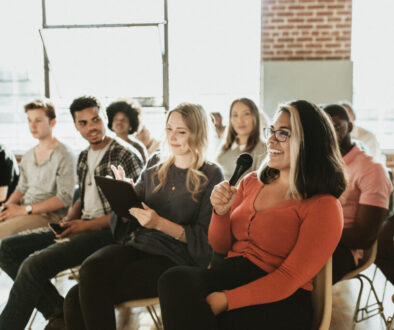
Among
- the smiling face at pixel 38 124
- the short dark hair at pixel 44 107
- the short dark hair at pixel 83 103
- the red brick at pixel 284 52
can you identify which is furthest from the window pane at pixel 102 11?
the short dark hair at pixel 83 103

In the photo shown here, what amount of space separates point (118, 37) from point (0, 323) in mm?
4271

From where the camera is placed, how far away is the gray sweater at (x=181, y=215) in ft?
6.55

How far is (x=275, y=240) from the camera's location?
5.14 feet

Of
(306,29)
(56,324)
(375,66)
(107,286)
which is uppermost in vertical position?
(306,29)

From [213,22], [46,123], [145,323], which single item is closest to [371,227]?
[145,323]

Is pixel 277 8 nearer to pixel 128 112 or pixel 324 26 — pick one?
pixel 324 26

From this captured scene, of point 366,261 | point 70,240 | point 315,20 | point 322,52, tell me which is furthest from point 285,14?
point 70,240

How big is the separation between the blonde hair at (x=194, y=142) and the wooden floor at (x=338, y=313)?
1044mm

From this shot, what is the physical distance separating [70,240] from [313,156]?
4.70 feet

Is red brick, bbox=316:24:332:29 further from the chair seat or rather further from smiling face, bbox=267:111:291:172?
the chair seat

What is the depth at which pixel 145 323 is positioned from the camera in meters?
2.68

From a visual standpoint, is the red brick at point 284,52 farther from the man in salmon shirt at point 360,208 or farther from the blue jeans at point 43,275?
the blue jeans at point 43,275

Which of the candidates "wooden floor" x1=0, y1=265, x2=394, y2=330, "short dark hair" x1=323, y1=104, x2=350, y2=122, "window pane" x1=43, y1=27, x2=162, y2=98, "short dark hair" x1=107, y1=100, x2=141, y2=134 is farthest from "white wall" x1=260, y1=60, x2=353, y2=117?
"short dark hair" x1=323, y1=104, x2=350, y2=122

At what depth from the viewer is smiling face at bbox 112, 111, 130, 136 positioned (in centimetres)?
378
